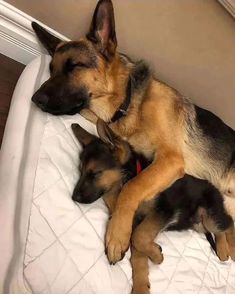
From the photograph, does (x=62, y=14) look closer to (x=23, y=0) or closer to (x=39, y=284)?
(x=23, y=0)

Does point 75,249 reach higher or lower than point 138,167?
lower

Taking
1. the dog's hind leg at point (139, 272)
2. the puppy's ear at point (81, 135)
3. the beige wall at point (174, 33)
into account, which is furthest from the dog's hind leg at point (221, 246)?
the beige wall at point (174, 33)

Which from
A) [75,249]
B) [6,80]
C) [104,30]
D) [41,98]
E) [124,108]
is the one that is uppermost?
[104,30]

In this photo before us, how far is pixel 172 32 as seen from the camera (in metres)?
2.66

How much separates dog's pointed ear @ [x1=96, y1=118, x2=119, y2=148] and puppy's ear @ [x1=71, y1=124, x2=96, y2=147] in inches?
4.6

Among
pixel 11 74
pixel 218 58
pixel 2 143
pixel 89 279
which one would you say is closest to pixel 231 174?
pixel 218 58

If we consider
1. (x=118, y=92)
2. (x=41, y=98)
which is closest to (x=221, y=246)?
(x=118, y=92)

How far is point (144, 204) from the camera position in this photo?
2.13 m

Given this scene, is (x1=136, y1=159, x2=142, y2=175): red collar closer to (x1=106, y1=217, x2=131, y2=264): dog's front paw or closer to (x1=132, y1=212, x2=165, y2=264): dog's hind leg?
(x1=132, y1=212, x2=165, y2=264): dog's hind leg

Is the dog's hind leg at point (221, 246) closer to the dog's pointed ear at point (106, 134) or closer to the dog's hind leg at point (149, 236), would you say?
the dog's hind leg at point (149, 236)

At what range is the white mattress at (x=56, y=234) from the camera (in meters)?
1.69

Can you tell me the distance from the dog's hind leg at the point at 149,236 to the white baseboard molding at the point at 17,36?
4.91 ft

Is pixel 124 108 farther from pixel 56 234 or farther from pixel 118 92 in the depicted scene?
pixel 56 234

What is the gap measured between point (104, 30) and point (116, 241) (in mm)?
1228
